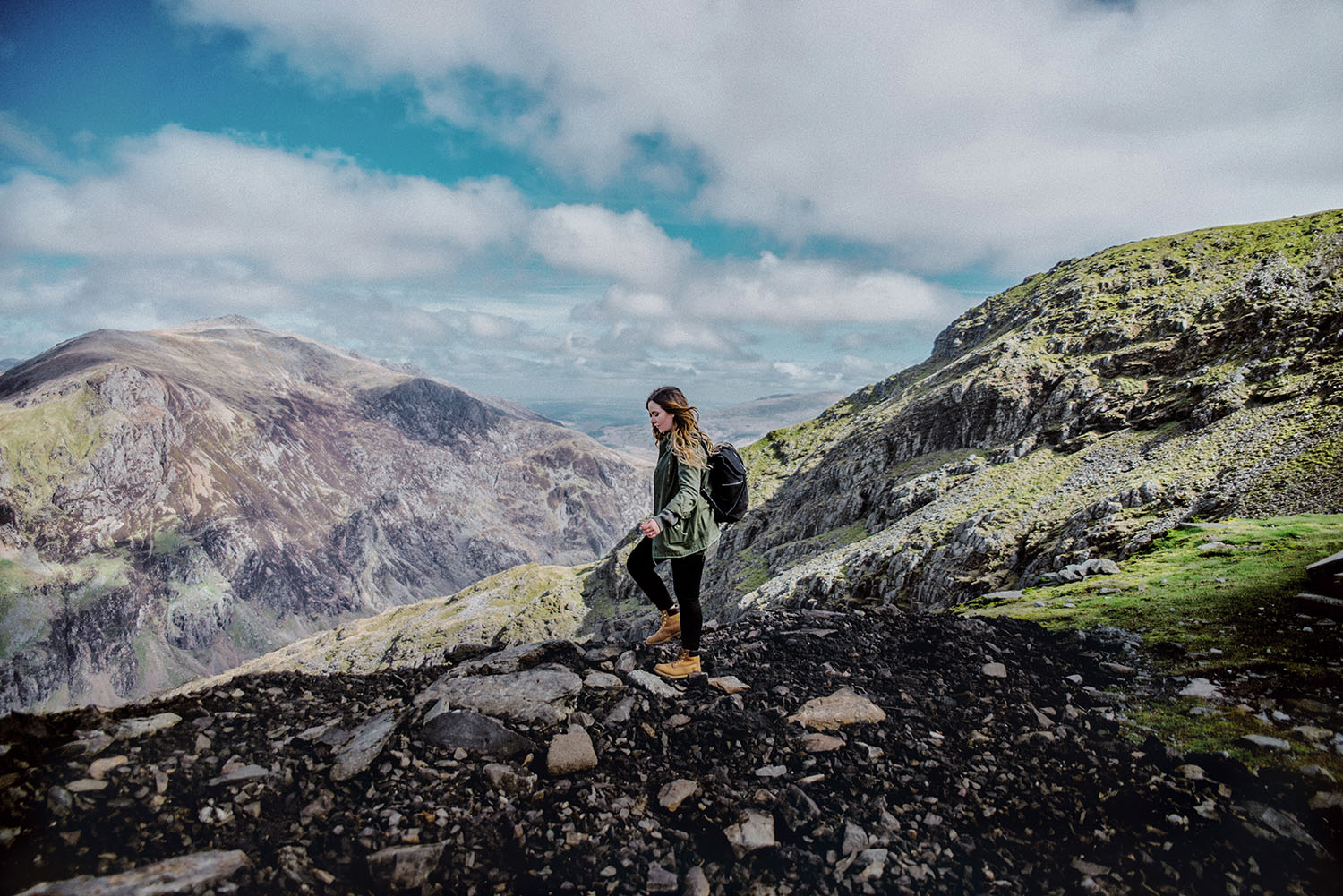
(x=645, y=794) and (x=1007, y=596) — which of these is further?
(x=1007, y=596)

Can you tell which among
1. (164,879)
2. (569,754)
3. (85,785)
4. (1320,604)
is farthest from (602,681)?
(1320,604)

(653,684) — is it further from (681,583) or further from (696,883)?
(696,883)

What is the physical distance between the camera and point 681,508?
9727mm

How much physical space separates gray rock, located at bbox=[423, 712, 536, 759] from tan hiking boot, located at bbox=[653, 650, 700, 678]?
3.03 metres

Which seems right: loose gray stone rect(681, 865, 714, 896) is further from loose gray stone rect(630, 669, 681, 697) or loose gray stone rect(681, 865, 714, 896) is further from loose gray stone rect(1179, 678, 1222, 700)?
loose gray stone rect(1179, 678, 1222, 700)

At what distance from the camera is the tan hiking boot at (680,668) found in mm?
11086

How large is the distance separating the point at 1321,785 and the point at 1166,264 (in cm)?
8510

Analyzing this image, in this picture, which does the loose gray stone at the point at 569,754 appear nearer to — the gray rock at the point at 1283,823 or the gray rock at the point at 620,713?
the gray rock at the point at 620,713

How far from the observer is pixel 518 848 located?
6867 mm

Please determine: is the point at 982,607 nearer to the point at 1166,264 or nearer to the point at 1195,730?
the point at 1195,730

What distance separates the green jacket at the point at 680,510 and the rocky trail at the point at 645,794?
110 inches

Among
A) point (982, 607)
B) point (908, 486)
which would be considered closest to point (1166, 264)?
point (908, 486)

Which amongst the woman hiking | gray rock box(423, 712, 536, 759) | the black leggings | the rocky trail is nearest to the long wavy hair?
the woman hiking

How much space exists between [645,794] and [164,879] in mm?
5153
